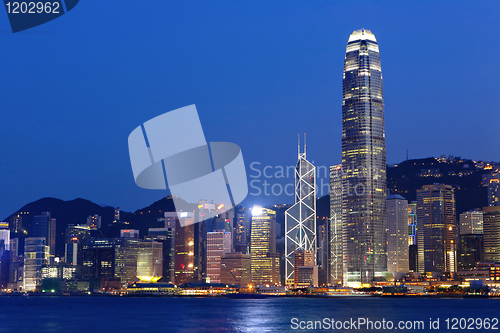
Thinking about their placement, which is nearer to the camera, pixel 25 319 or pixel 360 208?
pixel 25 319

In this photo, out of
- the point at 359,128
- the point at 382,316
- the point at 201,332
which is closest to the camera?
the point at 201,332

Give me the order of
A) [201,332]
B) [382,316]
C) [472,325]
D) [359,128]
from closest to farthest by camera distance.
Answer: [201,332], [472,325], [382,316], [359,128]

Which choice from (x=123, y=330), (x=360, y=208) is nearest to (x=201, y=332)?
(x=123, y=330)

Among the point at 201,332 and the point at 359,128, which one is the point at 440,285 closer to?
the point at 359,128

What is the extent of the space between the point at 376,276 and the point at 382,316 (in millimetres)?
97506

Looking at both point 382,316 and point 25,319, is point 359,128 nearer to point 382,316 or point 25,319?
point 382,316

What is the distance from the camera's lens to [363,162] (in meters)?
188

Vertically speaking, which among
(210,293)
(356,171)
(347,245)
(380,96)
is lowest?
(210,293)

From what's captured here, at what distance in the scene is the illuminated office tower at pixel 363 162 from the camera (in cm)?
18525

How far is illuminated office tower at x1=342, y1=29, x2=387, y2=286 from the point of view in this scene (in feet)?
608

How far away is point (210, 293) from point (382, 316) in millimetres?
105079

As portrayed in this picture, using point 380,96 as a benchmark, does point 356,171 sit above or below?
below

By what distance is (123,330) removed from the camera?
254 ft

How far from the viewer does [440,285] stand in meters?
193
